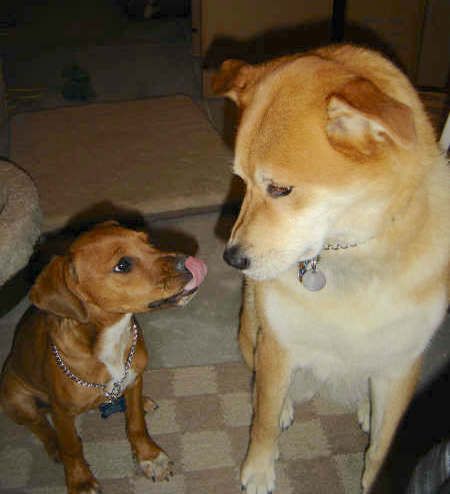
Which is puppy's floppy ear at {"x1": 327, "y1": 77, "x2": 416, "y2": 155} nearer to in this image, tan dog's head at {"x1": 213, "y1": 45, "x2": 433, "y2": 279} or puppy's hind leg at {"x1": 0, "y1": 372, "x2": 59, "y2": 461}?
tan dog's head at {"x1": 213, "y1": 45, "x2": 433, "y2": 279}

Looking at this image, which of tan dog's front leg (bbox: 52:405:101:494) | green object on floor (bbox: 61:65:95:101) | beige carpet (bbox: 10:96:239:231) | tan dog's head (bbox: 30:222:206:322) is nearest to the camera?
tan dog's head (bbox: 30:222:206:322)

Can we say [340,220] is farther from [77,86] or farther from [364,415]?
[77,86]

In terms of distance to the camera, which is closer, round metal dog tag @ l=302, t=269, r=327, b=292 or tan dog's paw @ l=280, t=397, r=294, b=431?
round metal dog tag @ l=302, t=269, r=327, b=292

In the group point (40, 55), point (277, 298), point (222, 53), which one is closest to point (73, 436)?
point (277, 298)

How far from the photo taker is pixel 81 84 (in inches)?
182

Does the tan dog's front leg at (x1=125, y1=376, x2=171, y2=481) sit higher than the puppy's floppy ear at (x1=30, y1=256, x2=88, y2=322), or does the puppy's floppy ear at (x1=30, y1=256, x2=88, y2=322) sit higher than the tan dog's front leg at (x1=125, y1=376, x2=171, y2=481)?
the puppy's floppy ear at (x1=30, y1=256, x2=88, y2=322)

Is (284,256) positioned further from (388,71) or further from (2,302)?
(2,302)

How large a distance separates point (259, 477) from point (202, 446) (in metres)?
0.27

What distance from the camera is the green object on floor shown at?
15.1 ft

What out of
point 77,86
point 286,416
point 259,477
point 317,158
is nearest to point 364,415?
point 286,416

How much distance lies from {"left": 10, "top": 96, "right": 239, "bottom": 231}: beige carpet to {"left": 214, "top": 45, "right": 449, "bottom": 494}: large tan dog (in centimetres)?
168

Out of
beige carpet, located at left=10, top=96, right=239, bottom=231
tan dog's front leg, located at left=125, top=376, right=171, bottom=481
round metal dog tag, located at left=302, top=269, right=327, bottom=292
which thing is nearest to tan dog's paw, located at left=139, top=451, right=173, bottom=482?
tan dog's front leg, located at left=125, top=376, right=171, bottom=481

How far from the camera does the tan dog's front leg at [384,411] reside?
1.73m

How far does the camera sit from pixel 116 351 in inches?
73.1
